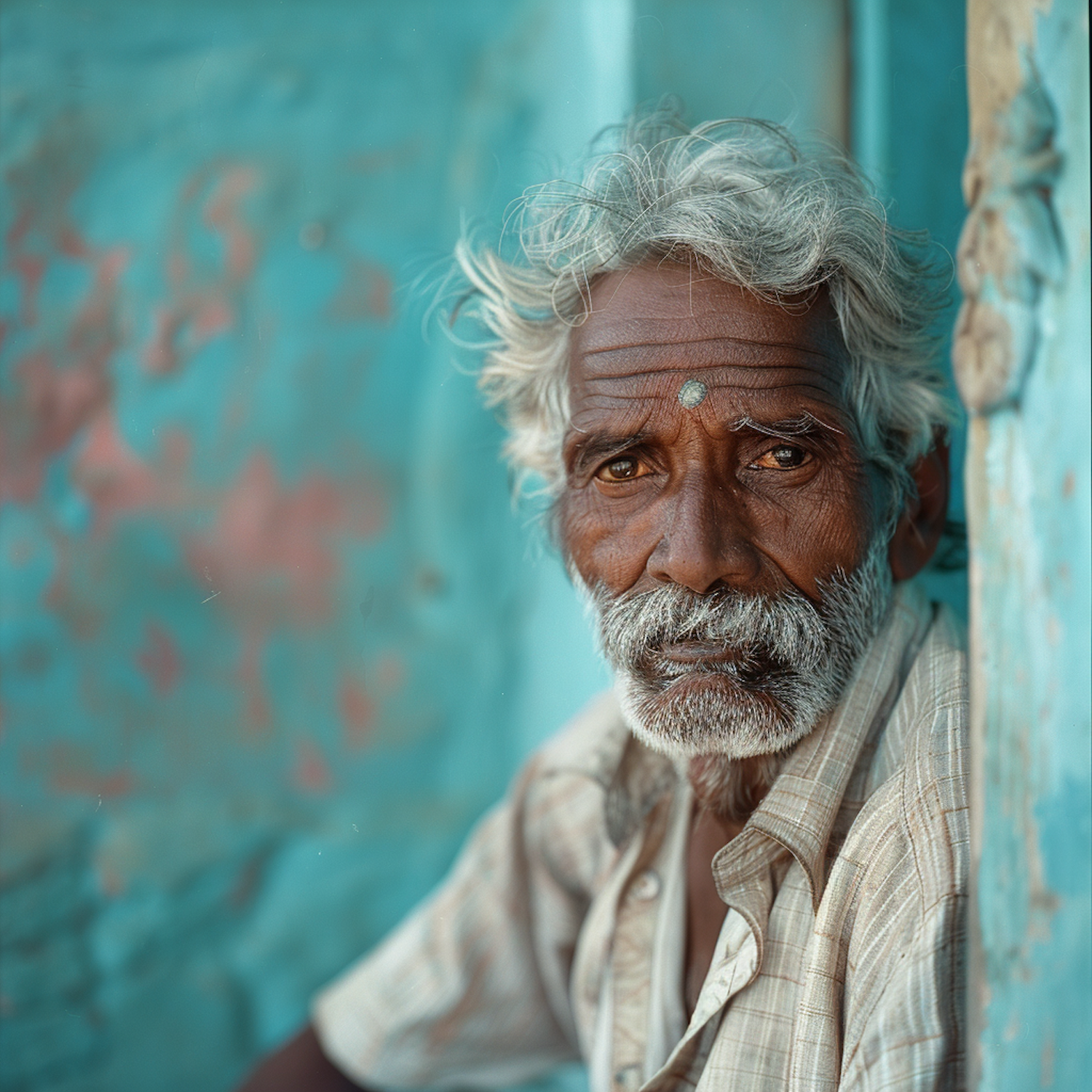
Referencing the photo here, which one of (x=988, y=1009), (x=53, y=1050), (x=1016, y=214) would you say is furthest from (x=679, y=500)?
(x=53, y=1050)

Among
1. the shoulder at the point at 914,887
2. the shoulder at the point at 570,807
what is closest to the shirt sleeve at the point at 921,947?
the shoulder at the point at 914,887

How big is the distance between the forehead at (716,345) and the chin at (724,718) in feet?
1.01

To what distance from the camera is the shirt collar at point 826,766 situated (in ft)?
3.71

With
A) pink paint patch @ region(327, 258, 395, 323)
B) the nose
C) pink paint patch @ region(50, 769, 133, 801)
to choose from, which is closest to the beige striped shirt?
the nose

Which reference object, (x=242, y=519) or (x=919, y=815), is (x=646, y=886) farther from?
(x=242, y=519)

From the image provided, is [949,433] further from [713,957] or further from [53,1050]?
[53,1050]

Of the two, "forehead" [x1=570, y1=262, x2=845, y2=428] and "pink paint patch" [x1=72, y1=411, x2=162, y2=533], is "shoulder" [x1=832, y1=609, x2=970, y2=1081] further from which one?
"pink paint patch" [x1=72, y1=411, x2=162, y2=533]

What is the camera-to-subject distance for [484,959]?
1.70 metres

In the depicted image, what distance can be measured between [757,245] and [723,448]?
0.23 m

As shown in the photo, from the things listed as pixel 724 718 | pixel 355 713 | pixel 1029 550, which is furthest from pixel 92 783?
pixel 1029 550

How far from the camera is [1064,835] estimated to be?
2.81ft

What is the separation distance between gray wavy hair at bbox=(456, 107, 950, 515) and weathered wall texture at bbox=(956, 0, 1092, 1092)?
1.04ft

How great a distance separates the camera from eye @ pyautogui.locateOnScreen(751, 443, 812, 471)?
3.86 ft

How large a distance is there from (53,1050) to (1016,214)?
2115 mm
